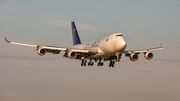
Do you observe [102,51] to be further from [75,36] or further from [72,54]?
[75,36]

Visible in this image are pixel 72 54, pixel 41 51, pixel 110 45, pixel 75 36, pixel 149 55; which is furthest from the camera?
pixel 75 36

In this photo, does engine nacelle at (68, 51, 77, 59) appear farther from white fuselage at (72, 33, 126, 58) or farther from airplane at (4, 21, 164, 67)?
white fuselage at (72, 33, 126, 58)

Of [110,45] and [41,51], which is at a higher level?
[110,45]

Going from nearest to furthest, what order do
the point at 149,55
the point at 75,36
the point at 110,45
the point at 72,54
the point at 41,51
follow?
the point at 110,45, the point at 41,51, the point at 72,54, the point at 149,55, the point at 75,36

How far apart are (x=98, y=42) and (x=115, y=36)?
605 centimetres

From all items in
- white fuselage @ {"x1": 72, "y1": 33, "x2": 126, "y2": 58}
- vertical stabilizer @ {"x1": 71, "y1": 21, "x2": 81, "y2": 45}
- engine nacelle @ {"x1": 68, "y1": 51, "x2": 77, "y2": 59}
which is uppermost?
vertical stabilizer @ {"x1": 71, "y1": 21, "x2": 81, "y2": 45}

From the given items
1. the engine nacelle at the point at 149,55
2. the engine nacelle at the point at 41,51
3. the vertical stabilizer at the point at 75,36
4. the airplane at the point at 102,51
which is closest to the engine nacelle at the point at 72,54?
the airplane at the point at 102,51

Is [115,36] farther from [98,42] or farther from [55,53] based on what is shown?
[55,53]

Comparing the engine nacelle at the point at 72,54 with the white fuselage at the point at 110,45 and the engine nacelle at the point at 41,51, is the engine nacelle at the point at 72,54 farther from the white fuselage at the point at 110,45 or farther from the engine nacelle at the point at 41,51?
the engine nacelle at the point at 41,51

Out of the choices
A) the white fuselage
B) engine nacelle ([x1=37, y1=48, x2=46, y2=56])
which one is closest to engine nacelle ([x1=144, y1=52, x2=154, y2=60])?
the white fuselage

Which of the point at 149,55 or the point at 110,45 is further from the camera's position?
the point at 149,55

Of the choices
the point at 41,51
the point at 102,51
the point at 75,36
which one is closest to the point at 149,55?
the point at 102,51

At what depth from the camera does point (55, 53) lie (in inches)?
2365

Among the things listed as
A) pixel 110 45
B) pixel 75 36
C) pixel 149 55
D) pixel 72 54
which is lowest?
pixel 72 54
